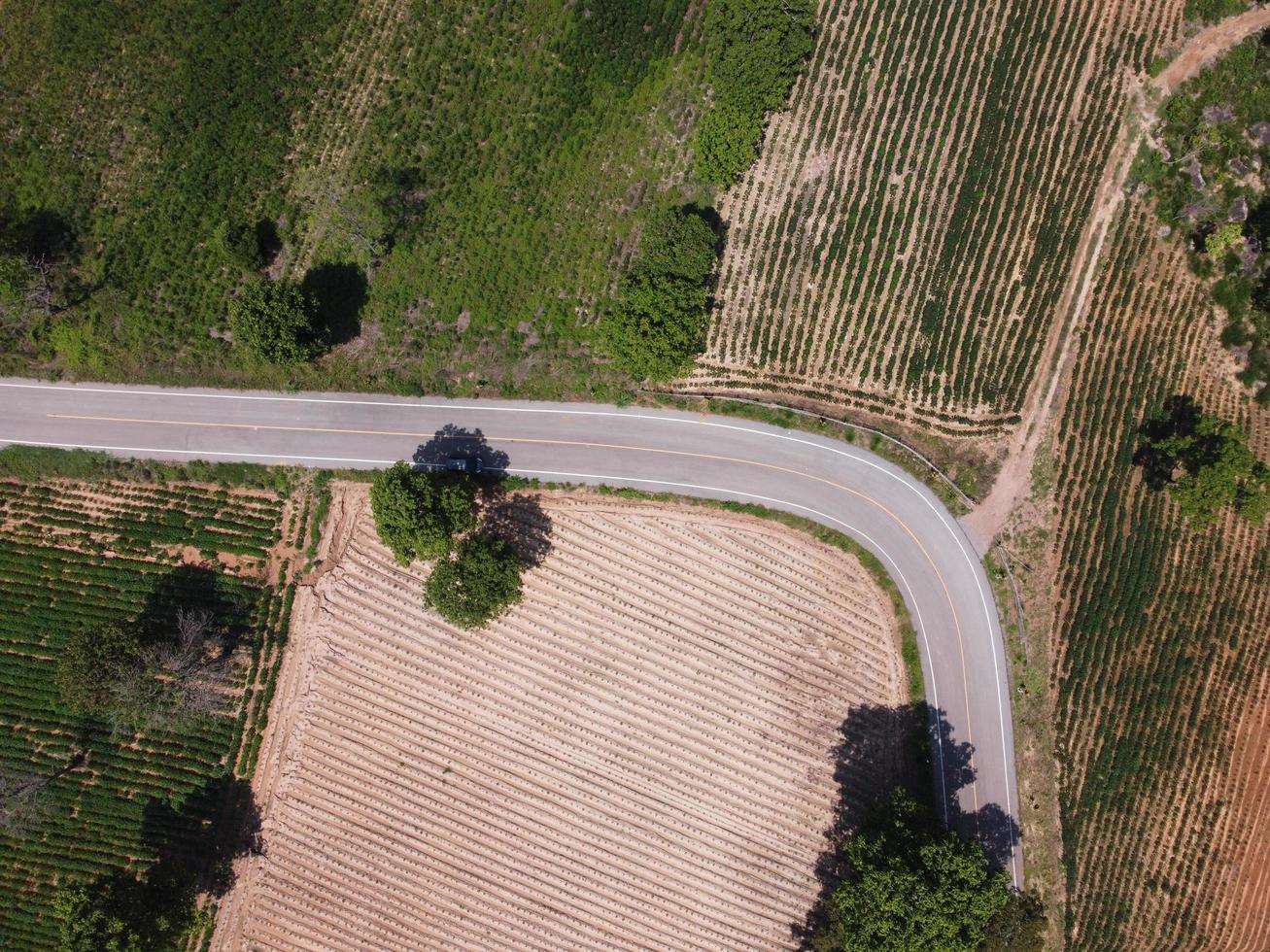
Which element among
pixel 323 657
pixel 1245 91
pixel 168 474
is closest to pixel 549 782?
pixel 323 657

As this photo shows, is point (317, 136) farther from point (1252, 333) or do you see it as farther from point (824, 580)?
point (1252, 333)

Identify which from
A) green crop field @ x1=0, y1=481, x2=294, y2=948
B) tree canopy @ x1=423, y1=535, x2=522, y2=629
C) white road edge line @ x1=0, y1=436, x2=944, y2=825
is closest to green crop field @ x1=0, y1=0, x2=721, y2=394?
white road edge line @ x1=0, y1=436, x2=944, y2=825

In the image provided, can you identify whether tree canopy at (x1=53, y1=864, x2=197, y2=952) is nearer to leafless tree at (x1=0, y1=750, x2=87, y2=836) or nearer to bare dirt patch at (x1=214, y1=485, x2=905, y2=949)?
bare dirt patch at (x1=214, y1=485, x2=905, y2=949)

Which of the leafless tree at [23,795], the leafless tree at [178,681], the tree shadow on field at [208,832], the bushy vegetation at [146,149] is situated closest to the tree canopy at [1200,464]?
the bushy vegetation at [146,149]

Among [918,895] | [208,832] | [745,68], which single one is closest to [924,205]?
[745,68]

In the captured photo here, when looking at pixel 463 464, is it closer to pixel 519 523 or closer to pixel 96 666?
pixel 519 523

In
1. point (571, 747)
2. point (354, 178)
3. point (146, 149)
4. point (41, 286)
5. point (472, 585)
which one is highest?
point (146, 149)

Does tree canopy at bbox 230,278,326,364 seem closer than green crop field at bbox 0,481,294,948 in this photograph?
Yes
